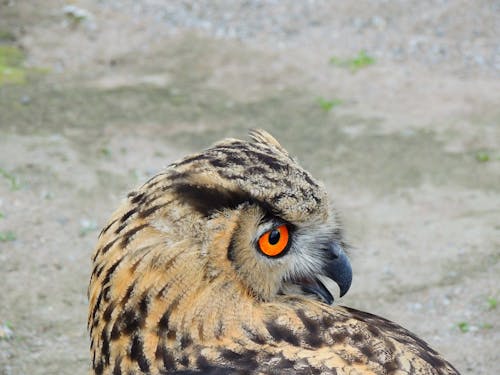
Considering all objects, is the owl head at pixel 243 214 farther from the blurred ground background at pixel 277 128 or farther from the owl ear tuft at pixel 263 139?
the blurred ground background at pixel 277 128

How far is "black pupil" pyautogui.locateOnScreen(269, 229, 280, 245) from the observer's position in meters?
2.43

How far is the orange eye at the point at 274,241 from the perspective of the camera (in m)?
2.42

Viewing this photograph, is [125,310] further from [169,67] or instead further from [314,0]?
[314,0]

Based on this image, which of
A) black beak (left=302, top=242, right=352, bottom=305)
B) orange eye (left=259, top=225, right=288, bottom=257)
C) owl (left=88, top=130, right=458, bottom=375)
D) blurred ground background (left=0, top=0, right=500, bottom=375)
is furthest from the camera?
blurred ground background (left=0, top=0, right=500, bottom=375)

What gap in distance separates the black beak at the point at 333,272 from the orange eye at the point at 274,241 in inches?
9.2

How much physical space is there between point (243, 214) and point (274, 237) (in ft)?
0.55

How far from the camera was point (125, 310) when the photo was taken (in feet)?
7.79

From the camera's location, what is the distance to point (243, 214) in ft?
7.64

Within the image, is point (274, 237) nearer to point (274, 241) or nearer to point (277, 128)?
point (274, 241)

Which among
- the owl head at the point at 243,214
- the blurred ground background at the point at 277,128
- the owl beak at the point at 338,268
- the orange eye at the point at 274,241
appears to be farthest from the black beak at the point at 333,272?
the blurred ground background at the point at 277,128

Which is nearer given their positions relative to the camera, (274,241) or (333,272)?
(274,241)

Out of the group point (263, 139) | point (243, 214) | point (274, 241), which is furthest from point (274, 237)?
point (263, 139)

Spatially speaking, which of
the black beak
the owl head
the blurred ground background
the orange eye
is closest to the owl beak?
the black beak

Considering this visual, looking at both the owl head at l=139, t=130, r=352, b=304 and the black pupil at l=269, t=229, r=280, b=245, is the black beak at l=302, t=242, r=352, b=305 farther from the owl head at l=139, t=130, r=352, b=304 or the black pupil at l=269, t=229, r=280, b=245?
the black pupil at l=269, t=229, r=280, b=245
